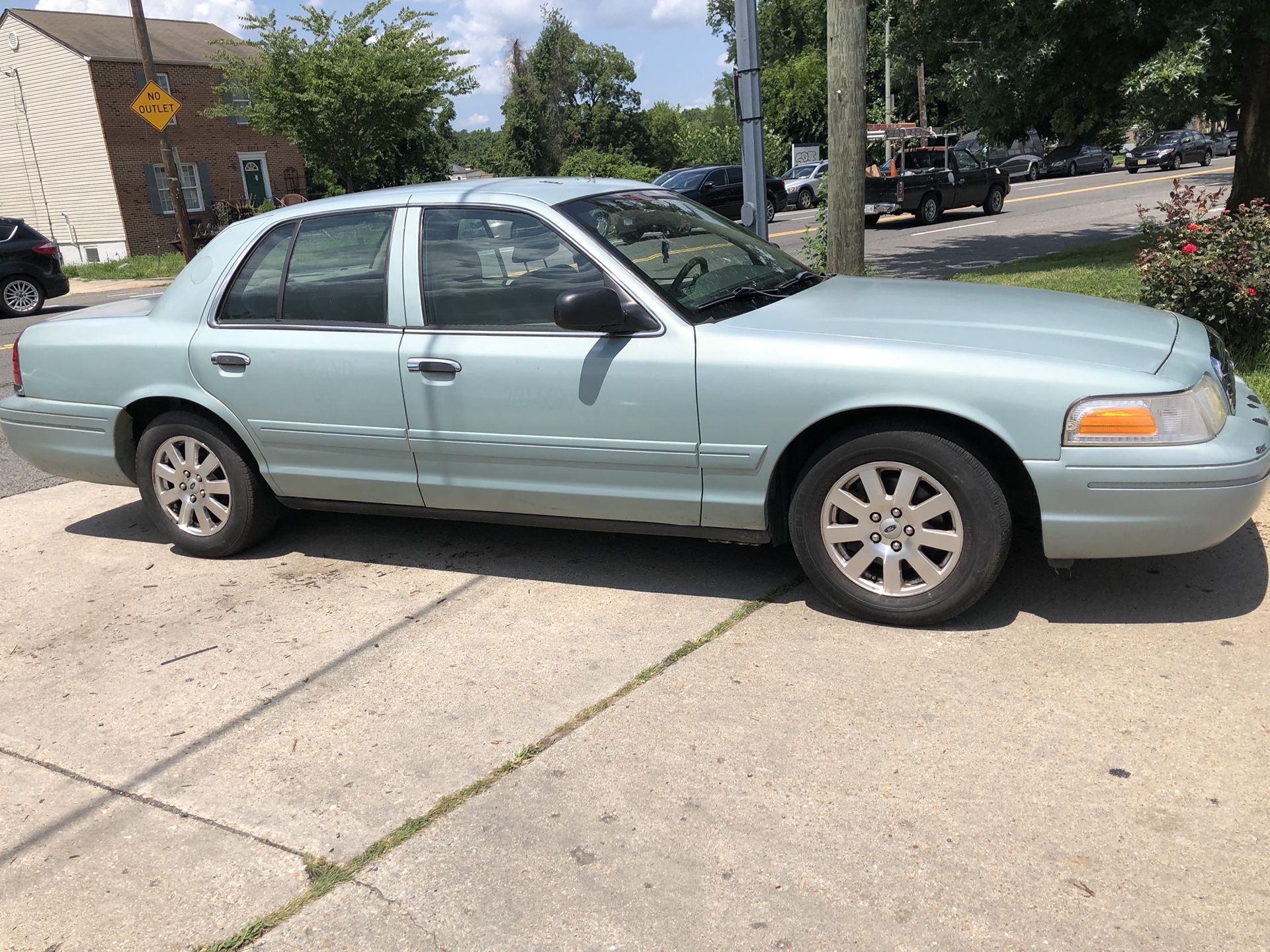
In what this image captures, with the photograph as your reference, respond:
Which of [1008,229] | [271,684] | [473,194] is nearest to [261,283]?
[473,194]

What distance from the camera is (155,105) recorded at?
19.2m

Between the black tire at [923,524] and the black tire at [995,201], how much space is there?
77.7 feet

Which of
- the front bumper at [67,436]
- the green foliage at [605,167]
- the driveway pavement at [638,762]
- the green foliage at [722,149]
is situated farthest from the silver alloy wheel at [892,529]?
the green foliage at [722,149]

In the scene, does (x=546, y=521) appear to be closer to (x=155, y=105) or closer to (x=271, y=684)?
(x=271, y=684)

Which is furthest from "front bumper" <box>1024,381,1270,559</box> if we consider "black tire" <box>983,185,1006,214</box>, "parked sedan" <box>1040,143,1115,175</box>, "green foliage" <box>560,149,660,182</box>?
"parked sedan" <box>1040,143,1115,175</box>

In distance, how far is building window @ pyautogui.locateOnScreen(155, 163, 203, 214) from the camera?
31766 millimetres

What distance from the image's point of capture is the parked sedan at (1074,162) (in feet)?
142

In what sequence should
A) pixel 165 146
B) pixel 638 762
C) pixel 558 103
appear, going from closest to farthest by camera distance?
1. pixel 638 762
2. pixel 165 146
3. pixel 558 103

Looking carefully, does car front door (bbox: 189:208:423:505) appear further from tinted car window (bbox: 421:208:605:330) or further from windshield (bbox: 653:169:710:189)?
windshield (bbox: 653:169:710:189)

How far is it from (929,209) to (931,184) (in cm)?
53

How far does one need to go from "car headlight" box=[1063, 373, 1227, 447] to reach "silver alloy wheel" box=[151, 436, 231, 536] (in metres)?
3.60

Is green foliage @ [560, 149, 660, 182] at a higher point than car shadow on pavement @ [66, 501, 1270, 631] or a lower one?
higher

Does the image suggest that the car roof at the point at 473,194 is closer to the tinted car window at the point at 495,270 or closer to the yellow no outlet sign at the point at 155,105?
the tinted car window at the point at 495,270

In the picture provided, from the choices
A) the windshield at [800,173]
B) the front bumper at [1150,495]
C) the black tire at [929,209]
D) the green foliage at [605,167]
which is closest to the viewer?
the front bumper at [1150,495]
